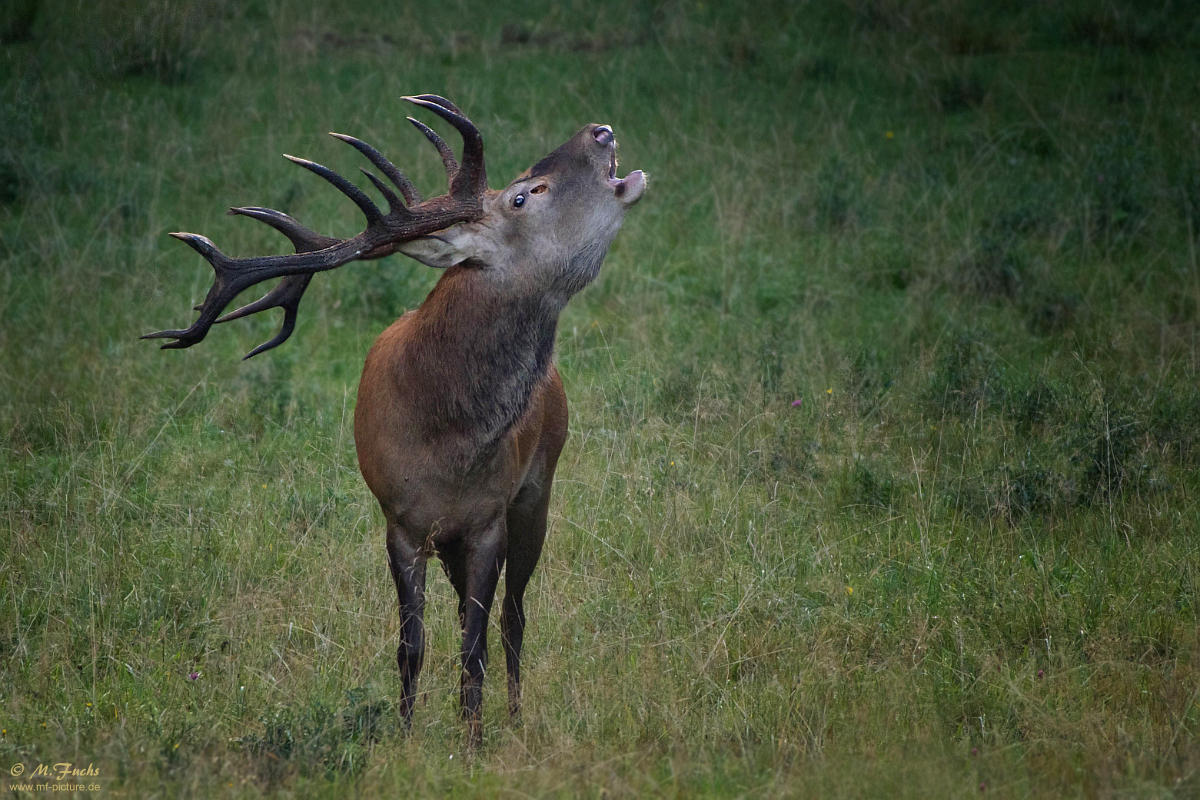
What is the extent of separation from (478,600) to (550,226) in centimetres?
133

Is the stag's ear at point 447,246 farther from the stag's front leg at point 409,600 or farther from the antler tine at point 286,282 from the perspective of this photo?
the stag's front leg at point 409,600

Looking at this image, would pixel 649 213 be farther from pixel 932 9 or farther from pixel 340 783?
pixel 340 783

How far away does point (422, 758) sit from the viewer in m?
3.63

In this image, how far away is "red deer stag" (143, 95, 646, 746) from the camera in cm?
407

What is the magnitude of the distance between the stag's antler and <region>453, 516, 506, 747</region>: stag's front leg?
3.25 ft

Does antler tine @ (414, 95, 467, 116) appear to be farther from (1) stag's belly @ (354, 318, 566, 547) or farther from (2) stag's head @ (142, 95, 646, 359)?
(1) stag's belly @ (354, 318, 566, 547)

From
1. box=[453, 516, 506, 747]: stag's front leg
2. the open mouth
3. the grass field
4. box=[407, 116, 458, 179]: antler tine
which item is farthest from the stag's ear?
the grass field

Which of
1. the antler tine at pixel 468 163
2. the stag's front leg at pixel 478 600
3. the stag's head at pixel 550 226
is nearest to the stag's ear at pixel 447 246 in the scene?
the stag's head at pixel 550 226

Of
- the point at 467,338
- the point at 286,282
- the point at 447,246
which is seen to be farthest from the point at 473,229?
the point at 286,282

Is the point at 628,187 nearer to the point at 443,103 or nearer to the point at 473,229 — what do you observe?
the point at 473,229

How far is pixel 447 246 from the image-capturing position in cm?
407

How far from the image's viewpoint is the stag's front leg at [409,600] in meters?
4.10

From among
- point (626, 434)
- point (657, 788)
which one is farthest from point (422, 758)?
point (626, 434)

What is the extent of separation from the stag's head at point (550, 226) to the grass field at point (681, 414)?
143 centimetres
